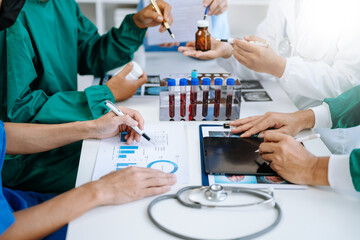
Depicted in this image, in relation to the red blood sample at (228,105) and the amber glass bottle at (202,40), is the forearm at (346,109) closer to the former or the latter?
the red blood sample at (228,105)

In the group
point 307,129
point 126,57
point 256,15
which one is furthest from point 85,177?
point 256,15

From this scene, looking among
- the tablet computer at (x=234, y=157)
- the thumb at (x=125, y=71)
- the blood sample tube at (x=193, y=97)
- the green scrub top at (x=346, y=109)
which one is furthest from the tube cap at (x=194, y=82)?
the green scrub top at (x=346, y=109)

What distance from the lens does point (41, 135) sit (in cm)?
111

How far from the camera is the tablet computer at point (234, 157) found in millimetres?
941

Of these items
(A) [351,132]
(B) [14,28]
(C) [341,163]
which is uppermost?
(B) [14,28]

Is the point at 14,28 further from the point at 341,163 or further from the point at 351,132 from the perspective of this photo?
the point at 351,132

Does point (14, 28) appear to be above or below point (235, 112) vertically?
above

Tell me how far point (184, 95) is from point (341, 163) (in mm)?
547

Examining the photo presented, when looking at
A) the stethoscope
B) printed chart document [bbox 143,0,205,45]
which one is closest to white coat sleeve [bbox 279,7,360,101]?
printed chart document [bbox 143,0,205,45]

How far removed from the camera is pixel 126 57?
5.41 feet

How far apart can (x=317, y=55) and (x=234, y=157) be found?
0.68 meters

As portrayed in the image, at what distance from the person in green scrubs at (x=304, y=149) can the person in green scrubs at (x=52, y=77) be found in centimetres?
54

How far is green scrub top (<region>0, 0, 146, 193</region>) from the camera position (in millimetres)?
1166

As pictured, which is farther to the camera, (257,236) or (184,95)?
(184,95)
